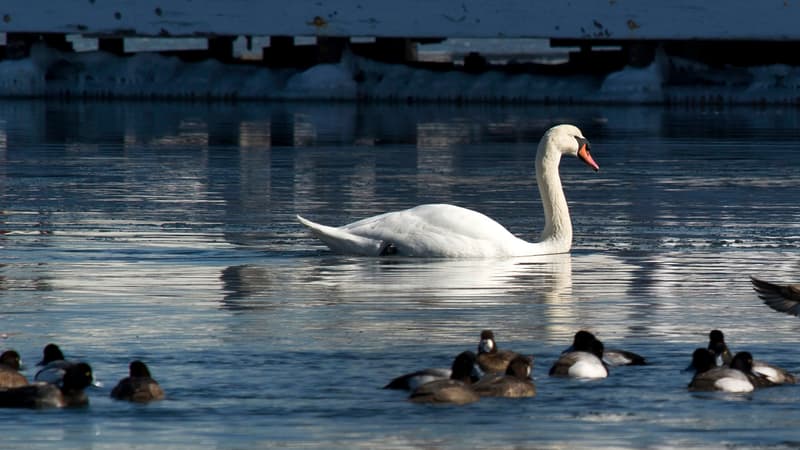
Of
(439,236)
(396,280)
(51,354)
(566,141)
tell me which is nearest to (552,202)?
(566,141)

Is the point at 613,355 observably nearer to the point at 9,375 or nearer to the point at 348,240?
the point at 9,375

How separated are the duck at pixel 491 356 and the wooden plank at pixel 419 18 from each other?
3426 cm

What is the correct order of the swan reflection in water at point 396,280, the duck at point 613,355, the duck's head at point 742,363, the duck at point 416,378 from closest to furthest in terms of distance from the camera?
1. the duck at point 416,378
2. the duck's head at point 742,363
3. the duck at point 613,355
4. the swan reflection in water at point 396,280

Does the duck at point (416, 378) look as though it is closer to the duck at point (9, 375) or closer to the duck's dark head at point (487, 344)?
the duck's dark head at point (487, 344)

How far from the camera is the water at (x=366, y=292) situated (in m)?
11.0

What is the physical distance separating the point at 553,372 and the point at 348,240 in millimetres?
6138

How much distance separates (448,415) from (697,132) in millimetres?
27994

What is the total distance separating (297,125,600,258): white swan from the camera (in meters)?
17.8

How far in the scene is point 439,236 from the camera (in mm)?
17875

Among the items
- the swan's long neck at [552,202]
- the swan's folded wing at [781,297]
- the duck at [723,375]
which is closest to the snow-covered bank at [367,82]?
the swan's long neck at [552,202]

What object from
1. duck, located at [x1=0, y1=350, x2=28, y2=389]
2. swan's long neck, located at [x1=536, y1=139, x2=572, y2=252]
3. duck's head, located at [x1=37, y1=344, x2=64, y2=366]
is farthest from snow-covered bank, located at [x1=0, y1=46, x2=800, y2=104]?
duck, located at [x1=0, y1=350, x2=28, y2=389]

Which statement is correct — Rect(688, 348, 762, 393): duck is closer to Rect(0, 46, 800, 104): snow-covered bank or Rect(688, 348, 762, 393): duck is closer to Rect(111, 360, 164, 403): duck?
Rect(111, 360, 164, 403): duck

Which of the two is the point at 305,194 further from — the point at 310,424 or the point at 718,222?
the point at 310,424

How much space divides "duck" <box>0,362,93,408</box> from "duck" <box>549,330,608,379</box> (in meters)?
2.75
